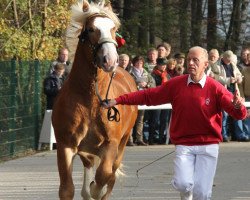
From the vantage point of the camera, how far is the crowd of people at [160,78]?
66.9ft

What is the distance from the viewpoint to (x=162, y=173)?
15984mm

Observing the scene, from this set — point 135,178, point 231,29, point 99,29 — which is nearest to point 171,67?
point 135,178

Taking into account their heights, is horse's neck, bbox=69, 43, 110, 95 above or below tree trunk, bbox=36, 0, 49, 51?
below

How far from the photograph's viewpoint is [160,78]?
2100 cm

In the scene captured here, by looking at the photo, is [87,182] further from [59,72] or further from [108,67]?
[59,72]

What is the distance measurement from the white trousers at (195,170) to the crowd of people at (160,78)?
1018cm

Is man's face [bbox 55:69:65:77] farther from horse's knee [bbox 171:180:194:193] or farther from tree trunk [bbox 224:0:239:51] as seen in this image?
tree trunk [bbox 224:0:239:51]

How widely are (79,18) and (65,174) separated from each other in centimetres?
177

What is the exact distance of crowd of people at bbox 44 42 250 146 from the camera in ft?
66.9

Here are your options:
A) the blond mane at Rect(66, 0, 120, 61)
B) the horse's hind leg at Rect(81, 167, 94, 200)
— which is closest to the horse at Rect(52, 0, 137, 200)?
the blond mane at Rect(66, 0, 120, 61)

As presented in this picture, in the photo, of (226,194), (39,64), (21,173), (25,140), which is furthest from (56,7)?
(226,194)

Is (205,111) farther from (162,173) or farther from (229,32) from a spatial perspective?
(229,32)

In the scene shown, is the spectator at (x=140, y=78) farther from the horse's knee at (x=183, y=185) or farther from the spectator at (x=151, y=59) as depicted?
the horse's knee at (x=183, y=185)

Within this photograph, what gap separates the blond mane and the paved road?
2277 mm
